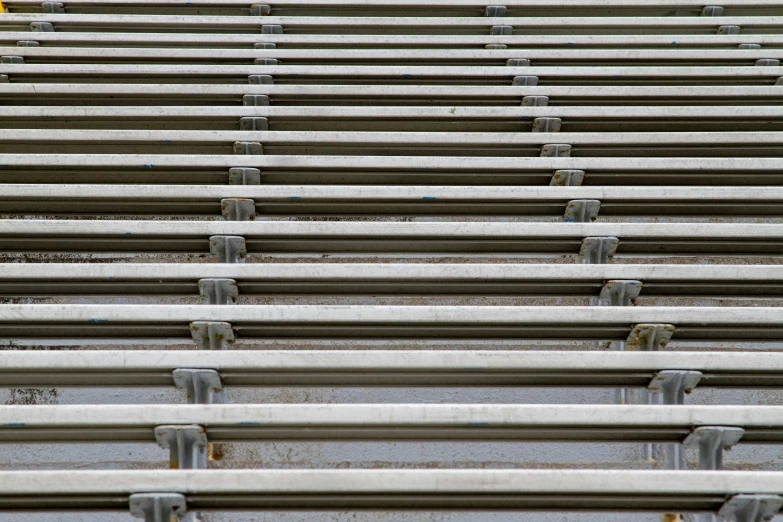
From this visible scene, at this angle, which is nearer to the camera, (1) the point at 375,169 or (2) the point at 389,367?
(2) the point at 389,367

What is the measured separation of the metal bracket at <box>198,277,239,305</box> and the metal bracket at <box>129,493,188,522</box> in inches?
17.5

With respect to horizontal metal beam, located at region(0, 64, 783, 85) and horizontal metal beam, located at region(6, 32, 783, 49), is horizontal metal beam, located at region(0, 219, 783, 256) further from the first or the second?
horizontal metal beam, located at region(6, 32, 783, 49)

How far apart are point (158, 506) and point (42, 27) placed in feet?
5.90

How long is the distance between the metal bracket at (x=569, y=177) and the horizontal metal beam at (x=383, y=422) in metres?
0.68

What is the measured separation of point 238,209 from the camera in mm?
1619

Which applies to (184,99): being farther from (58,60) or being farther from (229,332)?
(229,332)

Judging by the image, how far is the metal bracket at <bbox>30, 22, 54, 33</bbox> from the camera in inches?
88.8

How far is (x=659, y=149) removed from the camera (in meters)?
1.82

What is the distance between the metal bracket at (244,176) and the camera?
5.57 ft

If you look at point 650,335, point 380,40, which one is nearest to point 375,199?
point 650,335

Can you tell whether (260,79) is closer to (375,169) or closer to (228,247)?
(375,169)

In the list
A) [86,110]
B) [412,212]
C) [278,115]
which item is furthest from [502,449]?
[86,110]

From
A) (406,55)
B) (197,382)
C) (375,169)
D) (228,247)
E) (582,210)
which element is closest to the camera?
(197,382)

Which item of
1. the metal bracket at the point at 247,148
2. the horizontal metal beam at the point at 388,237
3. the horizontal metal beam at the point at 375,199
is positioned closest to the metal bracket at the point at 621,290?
the horizontal metal beam at the point at 388,237
